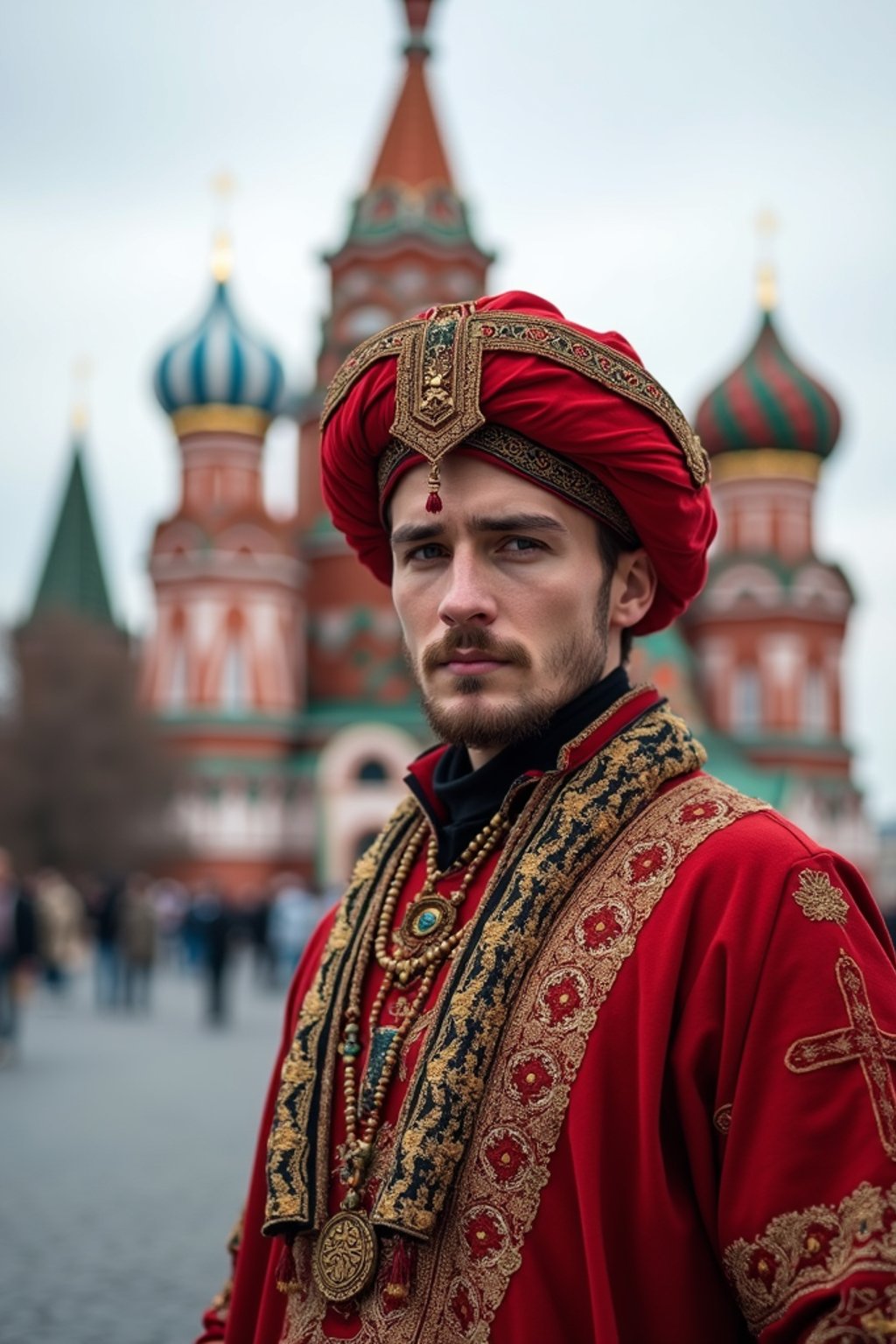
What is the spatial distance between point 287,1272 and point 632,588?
1.03m

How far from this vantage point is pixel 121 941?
17031 mm

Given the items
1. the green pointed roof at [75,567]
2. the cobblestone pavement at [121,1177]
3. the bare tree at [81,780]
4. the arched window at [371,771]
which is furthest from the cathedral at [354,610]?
the cobblestone pavement at [121,1177]

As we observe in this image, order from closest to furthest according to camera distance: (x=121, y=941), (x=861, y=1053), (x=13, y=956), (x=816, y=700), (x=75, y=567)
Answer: (x=861, y=1053) < (x=13, y=956) < (x=121, y=941) < (x=816, y=700) < (x=75, y=567)

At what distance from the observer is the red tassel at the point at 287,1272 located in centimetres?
206

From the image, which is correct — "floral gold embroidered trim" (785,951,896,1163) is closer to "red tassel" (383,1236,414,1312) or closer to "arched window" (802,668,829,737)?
"red tassel" (383,1236,414,1312)

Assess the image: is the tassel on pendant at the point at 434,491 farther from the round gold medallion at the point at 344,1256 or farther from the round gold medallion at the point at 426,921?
the round gold medallion at the point at 344,1256

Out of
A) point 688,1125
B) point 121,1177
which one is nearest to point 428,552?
point 688,1125

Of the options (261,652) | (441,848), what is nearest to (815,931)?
(441,848)

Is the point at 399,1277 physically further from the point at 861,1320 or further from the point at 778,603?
the point at 778,603

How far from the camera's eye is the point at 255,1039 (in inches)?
547

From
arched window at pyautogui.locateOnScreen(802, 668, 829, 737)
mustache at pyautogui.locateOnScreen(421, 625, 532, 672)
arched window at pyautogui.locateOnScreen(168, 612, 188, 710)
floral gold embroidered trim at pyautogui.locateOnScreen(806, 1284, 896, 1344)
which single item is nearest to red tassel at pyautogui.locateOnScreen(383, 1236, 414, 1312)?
floral gold embroidered trim at pyautogui.locateOnScreen(806, 1284, 896, 1344)

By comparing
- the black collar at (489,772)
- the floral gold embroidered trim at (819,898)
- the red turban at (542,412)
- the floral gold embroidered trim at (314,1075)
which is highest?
the red turban at (542,412)

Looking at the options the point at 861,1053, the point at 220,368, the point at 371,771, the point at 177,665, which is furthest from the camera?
the point at 220,368

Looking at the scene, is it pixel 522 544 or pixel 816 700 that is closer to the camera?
pixel 522 544
